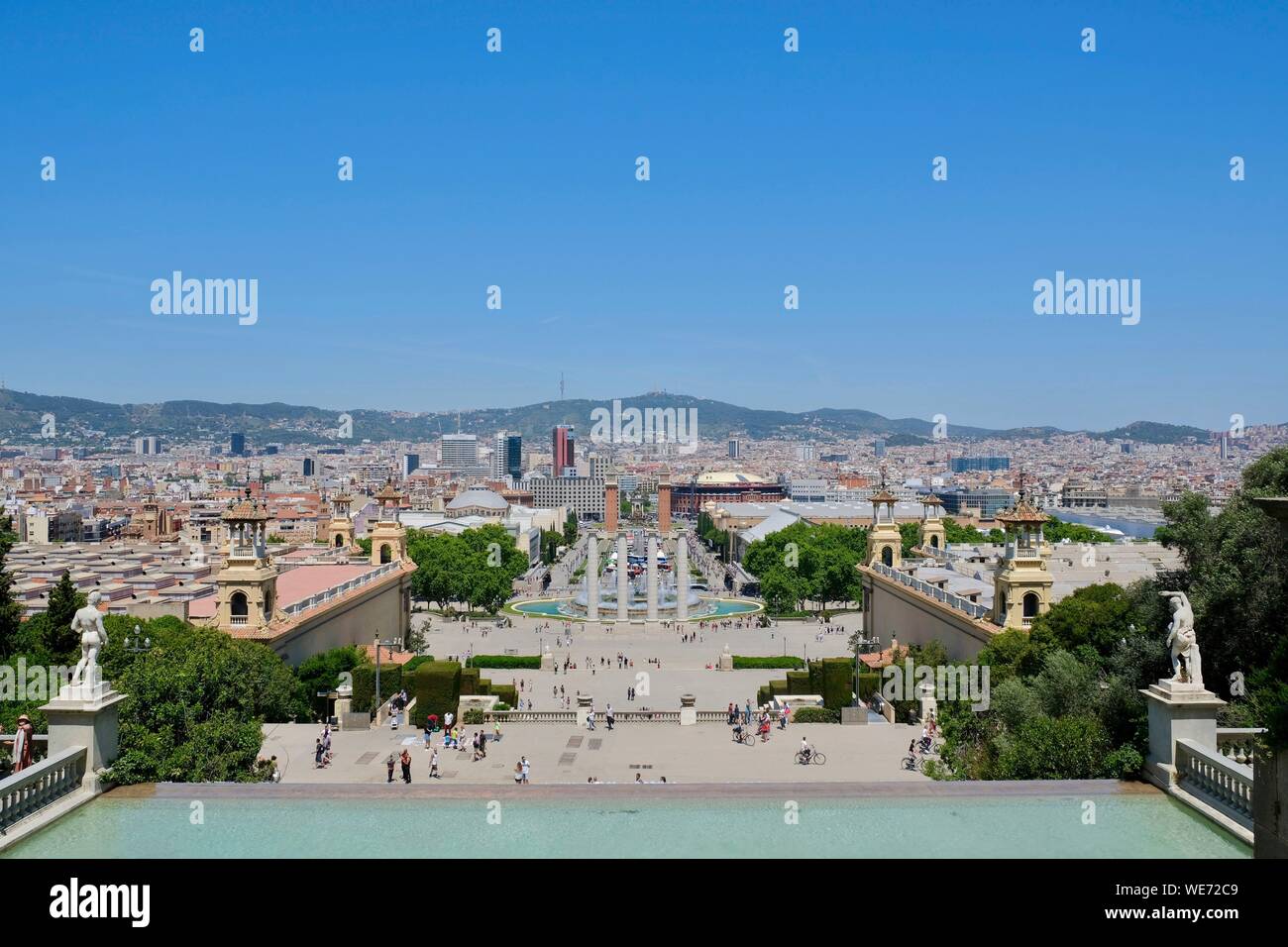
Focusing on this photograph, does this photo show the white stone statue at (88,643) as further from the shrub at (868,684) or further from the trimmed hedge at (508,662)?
the trimmed hedge at (508,662)

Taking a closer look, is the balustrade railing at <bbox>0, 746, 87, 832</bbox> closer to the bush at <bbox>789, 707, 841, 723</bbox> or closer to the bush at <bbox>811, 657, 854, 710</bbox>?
the bush at <bbox>789, 707, 841, 723</bbox>

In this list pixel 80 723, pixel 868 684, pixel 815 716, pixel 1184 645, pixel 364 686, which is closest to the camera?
pixel 1184 645

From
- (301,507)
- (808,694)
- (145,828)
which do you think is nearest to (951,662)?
(808,694)

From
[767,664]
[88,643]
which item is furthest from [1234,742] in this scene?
[767,664]

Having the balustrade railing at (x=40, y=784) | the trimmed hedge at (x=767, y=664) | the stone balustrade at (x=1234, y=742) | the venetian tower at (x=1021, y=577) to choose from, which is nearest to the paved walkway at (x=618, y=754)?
the venetian tower at (x=1021, y=577)

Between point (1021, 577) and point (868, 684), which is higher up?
point (1021, 577)

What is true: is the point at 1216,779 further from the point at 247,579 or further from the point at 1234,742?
the point at 247,579
